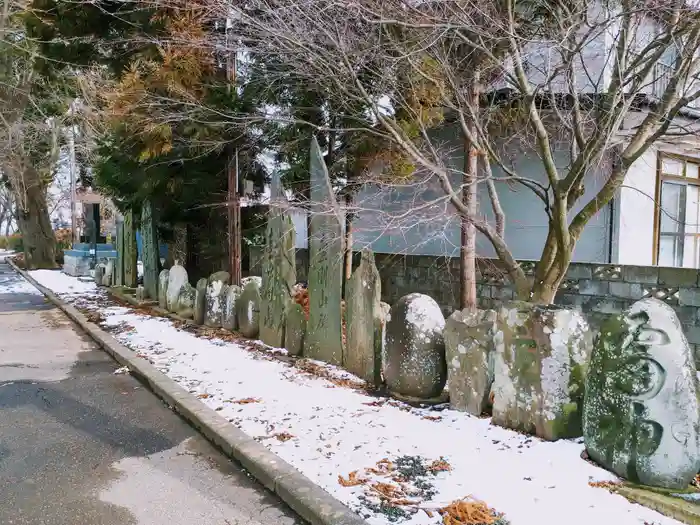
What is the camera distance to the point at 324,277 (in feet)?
21.2

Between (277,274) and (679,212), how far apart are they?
8650mm

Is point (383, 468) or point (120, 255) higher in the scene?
point (120, 255)

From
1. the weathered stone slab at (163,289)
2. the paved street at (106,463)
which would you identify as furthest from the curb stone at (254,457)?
the weathered stone slab at (163,289)

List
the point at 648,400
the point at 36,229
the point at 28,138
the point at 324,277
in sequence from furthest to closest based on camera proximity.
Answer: the point at 36,229 → the point at 28,138 → the point at 324,277 → the point at 648,400

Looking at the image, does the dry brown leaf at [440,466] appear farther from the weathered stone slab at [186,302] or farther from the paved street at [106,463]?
the weathered stone slab at [186,302]

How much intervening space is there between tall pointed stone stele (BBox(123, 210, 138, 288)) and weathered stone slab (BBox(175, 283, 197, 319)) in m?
4.30

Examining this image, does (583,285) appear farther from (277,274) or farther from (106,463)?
(106,463)

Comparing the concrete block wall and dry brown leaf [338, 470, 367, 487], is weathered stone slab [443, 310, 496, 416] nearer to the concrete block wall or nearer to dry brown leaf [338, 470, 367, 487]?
dry brown leaf [338, 470, 367, 487]

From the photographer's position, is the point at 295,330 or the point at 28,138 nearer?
the point at 295,330

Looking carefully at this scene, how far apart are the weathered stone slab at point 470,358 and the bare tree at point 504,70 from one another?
120cm

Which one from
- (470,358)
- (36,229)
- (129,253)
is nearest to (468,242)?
(470,358)

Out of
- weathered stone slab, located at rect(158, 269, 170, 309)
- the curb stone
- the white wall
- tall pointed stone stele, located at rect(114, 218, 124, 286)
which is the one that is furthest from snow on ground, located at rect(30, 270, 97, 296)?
the white wall

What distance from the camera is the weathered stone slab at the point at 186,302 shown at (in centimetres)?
980

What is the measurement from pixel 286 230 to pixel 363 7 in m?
2.93
